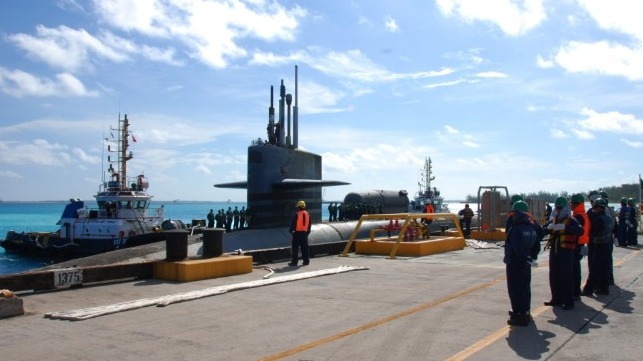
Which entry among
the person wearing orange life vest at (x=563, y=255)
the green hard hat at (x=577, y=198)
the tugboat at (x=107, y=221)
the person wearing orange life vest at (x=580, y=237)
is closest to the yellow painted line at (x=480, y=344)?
the person wearing orange life vest at (x=563, y=255)

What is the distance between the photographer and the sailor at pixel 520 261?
23.7 feet

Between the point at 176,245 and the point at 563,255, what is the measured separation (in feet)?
23.2

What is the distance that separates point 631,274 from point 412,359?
30.2 ft

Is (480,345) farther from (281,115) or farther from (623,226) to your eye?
(623,226)

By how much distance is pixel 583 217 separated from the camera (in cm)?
908

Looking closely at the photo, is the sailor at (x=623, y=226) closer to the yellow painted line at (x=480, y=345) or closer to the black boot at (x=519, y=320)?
the black boot at (x=519, y=320)

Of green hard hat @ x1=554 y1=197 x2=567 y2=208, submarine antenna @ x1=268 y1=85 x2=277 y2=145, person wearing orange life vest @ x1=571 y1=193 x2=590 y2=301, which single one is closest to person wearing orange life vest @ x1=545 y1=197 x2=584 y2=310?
green hard hat @ x1=554 y1=197 x2=567 y2=208

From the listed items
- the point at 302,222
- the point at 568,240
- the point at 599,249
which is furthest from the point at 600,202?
the point at 302,222

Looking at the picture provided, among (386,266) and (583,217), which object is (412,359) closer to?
(583,217)

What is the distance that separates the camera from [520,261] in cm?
743

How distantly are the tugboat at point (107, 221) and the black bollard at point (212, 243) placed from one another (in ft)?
84.6

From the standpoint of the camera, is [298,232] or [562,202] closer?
[562,202]

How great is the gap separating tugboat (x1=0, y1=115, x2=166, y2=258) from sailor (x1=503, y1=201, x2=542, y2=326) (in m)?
32.2

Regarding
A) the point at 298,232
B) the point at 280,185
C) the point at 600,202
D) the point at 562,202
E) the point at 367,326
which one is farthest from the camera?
the point at 280,185
